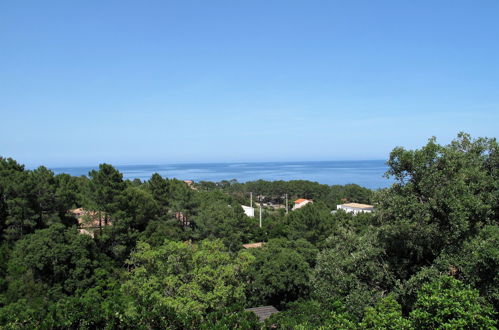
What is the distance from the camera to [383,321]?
604 cm

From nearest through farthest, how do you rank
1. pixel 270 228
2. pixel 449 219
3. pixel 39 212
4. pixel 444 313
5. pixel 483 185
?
pixel 444 313, pixel 449 219, pixel 483 185, pixel 39 212, pixel 270 228

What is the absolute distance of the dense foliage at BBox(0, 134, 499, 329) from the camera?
6.81 m

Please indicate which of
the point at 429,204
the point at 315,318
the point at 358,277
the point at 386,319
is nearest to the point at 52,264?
the point at 315,318

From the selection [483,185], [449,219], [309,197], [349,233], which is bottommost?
[309,197]

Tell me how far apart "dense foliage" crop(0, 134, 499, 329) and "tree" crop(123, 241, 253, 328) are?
42 mm

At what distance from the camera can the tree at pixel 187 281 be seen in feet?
31.9

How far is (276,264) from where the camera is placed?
583 inches

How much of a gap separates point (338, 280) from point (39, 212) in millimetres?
16514

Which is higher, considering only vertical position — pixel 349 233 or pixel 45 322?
pixel 349 233

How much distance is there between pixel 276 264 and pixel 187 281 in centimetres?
476

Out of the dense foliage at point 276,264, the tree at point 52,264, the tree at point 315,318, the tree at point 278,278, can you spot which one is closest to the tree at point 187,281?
the dense foliage at point 276,264

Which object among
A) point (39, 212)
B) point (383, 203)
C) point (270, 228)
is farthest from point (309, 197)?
point (383, 203)

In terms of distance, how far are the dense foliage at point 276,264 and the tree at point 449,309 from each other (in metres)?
0.02

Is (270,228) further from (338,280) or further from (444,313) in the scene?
(444,313)
